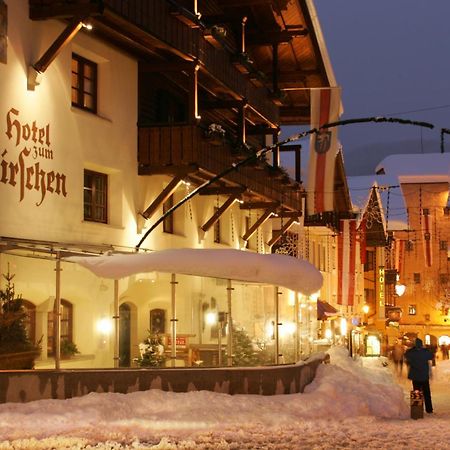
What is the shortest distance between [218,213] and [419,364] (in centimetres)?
759

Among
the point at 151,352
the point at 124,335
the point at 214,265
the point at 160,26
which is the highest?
the point at 160,26

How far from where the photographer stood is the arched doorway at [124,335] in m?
17.4

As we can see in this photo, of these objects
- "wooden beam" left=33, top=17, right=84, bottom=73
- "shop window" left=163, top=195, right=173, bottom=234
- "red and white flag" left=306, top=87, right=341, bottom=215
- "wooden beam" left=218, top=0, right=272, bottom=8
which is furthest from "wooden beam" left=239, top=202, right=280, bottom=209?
"wooden beam" left=33, top=17, right=84, bottom=73

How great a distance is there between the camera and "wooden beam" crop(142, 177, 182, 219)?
71.8 feet

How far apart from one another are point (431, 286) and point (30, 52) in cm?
5897

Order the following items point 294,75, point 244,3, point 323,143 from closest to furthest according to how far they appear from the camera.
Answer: point 323,143, point 244,3, point 294,75

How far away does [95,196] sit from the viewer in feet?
69.4

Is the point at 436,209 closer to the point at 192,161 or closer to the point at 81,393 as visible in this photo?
the point at 192,161

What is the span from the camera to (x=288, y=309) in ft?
66.1

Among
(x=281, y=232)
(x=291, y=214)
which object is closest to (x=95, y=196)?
(x=291, y=214)

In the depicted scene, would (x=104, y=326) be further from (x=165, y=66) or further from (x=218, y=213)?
(x=218, y=213)

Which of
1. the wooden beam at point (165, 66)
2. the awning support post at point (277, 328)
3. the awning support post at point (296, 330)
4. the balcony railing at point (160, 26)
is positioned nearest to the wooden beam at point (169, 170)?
the wooden beam at point (165, 66)

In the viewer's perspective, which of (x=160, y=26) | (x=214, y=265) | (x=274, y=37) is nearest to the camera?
(x=214, y=265)

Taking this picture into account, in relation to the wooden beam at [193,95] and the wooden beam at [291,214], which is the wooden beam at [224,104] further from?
the wooden beam at [291,214]
